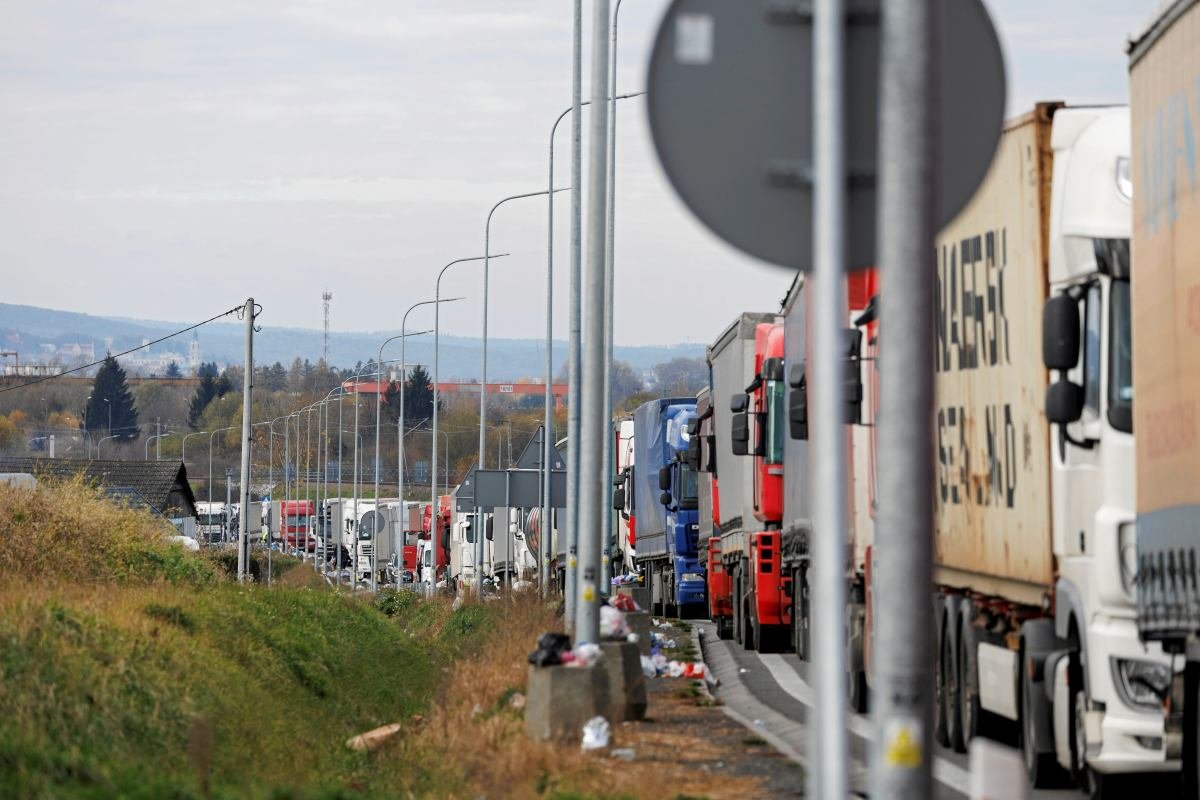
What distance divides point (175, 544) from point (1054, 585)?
28906mm

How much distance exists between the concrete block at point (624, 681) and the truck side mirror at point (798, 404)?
4324 millimetres

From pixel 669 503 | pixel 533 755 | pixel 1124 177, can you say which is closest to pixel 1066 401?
pixel 1124 177

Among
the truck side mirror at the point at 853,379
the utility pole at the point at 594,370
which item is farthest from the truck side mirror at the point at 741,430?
the utility pole at the point at 594,370

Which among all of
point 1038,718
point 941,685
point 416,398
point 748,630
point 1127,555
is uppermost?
point 416,398

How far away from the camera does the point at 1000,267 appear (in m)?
13.0

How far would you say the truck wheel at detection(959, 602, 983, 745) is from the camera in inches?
543

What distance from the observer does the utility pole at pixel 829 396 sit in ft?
16.7

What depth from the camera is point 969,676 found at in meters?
14.0

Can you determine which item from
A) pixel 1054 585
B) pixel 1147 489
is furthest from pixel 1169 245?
pixel 1054 585

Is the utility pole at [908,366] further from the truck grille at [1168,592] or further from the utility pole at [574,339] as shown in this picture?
the utility pole at [574,339]

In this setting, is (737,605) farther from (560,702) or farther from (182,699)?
(560,702)

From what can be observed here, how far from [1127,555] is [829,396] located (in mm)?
5932

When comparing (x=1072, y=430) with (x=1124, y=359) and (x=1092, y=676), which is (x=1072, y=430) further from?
(x=1092, y=676)

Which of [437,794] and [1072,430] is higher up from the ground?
[1072,430]
